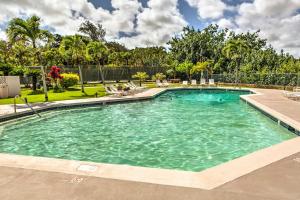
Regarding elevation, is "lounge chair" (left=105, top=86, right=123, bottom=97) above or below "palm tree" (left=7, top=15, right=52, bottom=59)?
below

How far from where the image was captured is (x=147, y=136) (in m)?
8.73

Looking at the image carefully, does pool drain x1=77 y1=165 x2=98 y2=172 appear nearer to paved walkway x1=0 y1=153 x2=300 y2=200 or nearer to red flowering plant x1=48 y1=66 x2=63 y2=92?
paved walkway x1=0 y1=153 x2=300 y2=200

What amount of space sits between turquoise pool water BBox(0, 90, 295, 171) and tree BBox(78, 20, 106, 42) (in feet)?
146

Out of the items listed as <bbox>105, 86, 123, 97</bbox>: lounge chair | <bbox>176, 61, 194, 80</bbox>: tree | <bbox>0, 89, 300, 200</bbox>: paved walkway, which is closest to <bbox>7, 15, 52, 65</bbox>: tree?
<bbox>105, 86, 123, 97</bbox>: lounge chair

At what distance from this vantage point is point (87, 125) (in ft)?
34.6

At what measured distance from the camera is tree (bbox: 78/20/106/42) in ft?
176

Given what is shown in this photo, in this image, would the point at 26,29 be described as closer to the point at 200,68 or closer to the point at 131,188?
the point at 131,188

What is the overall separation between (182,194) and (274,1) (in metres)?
28.0

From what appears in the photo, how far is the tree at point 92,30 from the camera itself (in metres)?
53.7

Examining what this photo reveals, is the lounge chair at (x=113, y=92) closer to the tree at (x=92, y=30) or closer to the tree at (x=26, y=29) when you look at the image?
the tree at (x=26, y=29)

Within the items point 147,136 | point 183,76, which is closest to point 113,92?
point 147,136

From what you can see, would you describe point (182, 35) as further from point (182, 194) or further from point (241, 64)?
point (182, 194)

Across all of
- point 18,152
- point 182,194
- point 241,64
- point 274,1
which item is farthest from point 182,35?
point 182,194

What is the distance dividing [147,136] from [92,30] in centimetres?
4996
